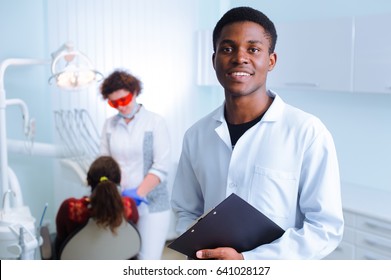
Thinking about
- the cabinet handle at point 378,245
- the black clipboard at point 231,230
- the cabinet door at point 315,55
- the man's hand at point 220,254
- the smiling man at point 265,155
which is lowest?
the cabinet handle at point 378,245

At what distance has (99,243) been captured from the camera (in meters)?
1.84

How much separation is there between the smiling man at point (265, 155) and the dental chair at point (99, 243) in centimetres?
84

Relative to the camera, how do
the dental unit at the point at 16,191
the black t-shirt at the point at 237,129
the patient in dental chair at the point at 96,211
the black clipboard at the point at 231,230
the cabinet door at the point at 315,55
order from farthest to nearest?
the cabinet door at the point at 315,55 < the patient in dental chair at the point at 96,211 < the dental unit at the point at 16,191 < the black t-shirt at the point at 237,129 < the black clipboard at the point at 231,230

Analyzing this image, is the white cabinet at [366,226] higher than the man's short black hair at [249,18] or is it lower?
lower

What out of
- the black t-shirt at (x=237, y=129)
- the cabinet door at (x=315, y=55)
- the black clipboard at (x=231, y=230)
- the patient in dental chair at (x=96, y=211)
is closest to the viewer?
the black clipboard at (x=231, y=230)

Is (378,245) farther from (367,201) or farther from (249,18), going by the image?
(249,18)

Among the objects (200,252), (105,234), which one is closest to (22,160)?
(105,234)

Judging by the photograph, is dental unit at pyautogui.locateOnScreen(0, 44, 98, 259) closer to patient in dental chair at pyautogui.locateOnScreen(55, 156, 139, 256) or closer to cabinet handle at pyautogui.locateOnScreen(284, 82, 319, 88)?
patient in dental chair at pyautogui.locateOnScreen(55, 156, 139, 256)

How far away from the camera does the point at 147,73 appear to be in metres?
2.42

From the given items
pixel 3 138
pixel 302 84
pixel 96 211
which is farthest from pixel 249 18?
pixel 302 84

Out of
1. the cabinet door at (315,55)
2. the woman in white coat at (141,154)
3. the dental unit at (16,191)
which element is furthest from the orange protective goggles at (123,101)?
the cabinet door at (315,55)

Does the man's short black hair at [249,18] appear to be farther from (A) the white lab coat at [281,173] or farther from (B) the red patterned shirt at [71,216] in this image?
(B) the red patterned shirt at [71,216]

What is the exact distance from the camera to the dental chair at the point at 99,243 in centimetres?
181

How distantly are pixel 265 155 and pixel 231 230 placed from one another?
0.59 ft
